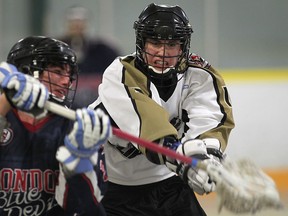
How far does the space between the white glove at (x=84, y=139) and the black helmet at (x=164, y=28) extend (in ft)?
2.15

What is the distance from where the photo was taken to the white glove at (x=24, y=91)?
7.80 feet

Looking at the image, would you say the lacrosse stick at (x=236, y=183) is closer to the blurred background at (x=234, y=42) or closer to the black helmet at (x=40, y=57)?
the black helmet at (x=40, y=57)

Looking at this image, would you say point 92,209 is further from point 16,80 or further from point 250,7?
point 250,7

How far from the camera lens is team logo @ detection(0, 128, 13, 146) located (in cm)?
262

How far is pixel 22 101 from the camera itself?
7.83ft

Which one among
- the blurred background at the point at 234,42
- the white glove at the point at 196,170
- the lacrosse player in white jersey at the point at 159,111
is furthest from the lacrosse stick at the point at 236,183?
the blurred background at the point at 234,42

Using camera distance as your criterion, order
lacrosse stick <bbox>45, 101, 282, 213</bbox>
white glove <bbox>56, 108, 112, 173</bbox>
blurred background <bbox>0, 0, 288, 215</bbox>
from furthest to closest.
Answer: blurred background <bbox>0, 0, 288, 215</bbox>
lacrosse stick <bbox>45, 101, 282, 213</bbox>
white glove <bbox>56, 108, 112, 173</bbox>

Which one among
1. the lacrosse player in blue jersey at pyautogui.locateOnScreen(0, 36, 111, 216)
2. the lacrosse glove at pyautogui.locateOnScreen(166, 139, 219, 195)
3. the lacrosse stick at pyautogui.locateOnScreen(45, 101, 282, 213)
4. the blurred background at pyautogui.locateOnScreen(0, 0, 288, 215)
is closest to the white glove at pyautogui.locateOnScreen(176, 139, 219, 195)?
the lacrosse glove at pyautogui.locateOnScreen(166, 139, 219, 195)

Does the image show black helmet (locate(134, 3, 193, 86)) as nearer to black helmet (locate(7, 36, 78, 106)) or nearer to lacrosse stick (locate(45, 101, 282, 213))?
black helmet (locate(7, 36, 78, 106))

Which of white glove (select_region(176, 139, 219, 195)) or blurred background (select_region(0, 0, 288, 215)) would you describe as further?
blurred background (select_region(0, 0, 288, 215))

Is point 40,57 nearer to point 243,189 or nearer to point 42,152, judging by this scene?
point 42,152

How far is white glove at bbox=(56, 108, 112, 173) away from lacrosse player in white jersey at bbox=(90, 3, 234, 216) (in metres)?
0.43

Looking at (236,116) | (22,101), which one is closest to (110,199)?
(22,101)

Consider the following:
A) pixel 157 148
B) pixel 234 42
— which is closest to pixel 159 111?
pixel 157 148
